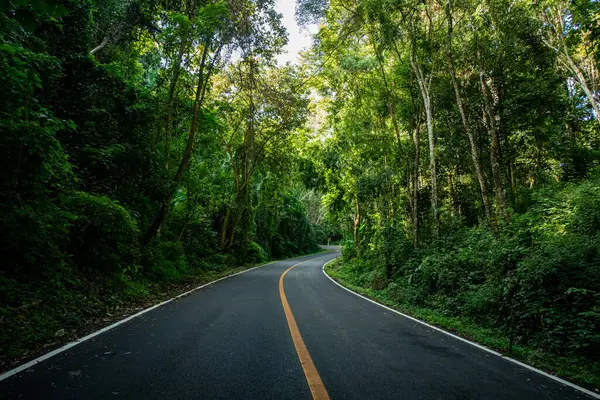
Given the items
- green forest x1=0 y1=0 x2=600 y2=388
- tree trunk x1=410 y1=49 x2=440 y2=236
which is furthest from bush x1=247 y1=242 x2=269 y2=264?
tree trunk x1=410 y1=49 x2=440 y2=236

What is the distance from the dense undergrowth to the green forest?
0.17 ft

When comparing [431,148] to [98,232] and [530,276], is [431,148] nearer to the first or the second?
[530,276]

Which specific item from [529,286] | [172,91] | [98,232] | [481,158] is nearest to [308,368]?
[529,286]

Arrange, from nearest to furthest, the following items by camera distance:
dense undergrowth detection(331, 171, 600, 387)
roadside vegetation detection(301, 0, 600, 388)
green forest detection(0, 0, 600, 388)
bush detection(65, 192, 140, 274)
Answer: dense undergrowth detection(331, 171, 600, 387) → green forest detection(0, 0, 600, 388) → roadside vegetation detection(301, 0, 600, 388) → bush detection(65, 192, 140, 274)

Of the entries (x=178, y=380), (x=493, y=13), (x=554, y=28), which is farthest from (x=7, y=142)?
(x=554, y=28)

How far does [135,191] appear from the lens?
11602mm

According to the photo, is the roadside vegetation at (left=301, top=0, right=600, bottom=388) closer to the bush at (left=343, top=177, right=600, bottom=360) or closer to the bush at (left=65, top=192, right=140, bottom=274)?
the bush at (left=343, top=177, right=600, bottom=360)

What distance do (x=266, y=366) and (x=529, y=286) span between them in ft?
18.6

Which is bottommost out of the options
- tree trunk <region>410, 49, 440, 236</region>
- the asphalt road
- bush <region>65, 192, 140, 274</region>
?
the asphalt road

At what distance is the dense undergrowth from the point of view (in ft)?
17.1

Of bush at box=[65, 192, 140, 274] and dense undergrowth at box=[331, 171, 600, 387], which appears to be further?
bush at box=[65, 192, 140, 274]

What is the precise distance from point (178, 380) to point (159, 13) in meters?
13.4

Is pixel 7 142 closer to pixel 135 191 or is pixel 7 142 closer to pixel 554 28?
pixel 135 191

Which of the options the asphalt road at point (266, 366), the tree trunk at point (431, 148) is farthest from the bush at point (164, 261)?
the tree trunk at point (431, 148)
